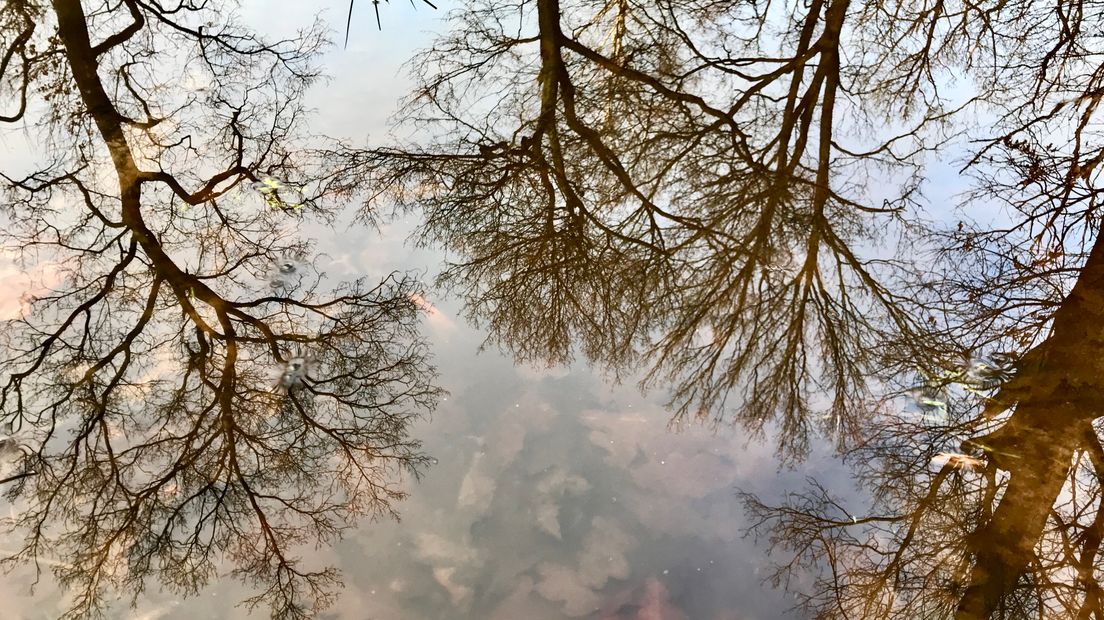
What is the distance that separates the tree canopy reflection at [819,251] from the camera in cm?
286

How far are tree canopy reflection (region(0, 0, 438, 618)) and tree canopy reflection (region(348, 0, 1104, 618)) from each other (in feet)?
2.39

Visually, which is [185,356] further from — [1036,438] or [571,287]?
[1036,438]

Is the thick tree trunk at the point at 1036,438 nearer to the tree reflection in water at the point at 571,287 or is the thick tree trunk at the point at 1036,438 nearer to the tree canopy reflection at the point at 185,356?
the tree reflection in water at the point at 571,287

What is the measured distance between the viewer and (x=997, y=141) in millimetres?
4340

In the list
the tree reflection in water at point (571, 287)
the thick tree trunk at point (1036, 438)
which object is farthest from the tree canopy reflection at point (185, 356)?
the thick tree trunk at point (1036, 438)

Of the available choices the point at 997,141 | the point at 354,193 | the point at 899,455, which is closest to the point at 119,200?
the point at 354,193

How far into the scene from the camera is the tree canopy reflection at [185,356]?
279 centimetres

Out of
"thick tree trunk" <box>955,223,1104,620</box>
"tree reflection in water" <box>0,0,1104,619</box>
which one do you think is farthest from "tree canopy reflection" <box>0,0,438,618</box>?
"thick tree trunk" <box>955,223,1104,620</box>

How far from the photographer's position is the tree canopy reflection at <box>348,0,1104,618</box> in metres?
2.86

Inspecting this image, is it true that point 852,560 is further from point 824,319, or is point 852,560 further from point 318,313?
point 318,313

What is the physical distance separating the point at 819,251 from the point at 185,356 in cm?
371

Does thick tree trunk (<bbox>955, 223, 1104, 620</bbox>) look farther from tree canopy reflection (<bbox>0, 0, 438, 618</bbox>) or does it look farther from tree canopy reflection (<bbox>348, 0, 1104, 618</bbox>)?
tree canopy reflection (<bbox>0, 0, 438, 618</bbox>)

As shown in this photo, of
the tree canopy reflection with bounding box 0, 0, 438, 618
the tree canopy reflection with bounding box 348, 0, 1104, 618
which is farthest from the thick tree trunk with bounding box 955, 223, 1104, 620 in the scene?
the tree canopy reflection with bounding box 0, 0, 438, 618

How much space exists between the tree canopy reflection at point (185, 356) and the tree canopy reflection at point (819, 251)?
0.73 m
